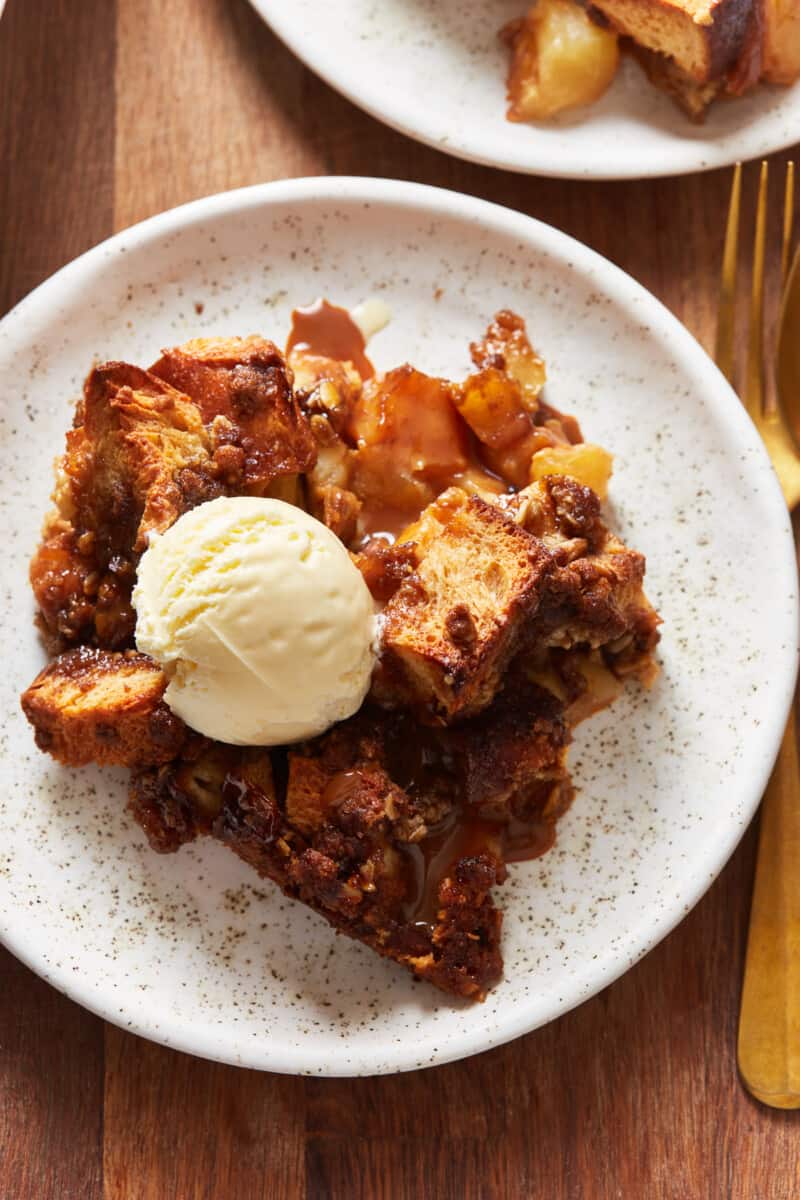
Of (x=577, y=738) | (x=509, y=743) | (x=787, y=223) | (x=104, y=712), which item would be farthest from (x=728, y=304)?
(x=104, y=712)

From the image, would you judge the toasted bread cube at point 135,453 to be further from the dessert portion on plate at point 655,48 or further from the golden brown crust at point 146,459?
→ the dessert portion on plate at point 655,48

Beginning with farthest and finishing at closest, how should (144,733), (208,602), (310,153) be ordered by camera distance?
(310,153)
(144,733)
(208,602)

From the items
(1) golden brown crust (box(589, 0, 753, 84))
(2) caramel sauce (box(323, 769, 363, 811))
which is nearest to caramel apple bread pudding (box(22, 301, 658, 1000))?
(2) caramel sauce (box(323, 769, 363, 811))

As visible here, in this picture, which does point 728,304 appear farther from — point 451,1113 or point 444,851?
point 451,1113

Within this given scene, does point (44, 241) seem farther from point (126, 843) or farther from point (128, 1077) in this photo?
point (128, 1077)

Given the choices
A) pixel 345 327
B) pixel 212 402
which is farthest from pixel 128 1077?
pixel 345 327

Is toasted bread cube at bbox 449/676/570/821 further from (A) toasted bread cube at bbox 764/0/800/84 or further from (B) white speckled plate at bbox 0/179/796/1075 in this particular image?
(A) toasted bread cube at bbox 764/0/800/84

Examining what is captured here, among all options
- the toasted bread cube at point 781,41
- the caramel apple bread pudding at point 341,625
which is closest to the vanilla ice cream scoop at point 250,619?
the caramel apple bread pudding at point 341,625
